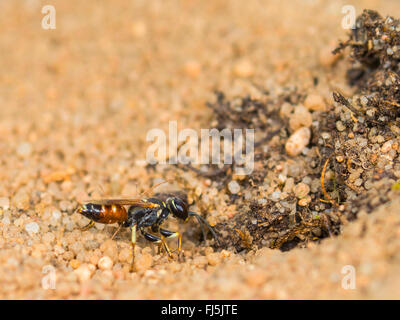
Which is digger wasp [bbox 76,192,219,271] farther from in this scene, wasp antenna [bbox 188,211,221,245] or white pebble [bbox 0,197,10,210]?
white pebble [bbox 0,197,10,210]

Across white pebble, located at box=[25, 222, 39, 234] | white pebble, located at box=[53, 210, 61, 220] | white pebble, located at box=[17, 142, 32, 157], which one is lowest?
white pebble, located at box=[25, 222, 39, 234]

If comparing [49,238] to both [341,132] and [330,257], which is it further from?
[341,132]

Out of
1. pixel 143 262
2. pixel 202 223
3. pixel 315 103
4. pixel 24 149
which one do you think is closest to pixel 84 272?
pixel 143 262

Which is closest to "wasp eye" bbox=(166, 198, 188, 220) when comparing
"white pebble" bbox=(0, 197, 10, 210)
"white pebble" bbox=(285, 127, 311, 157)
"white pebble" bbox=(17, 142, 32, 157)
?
"white pebble" bbox=(285, 127, 311, 157)

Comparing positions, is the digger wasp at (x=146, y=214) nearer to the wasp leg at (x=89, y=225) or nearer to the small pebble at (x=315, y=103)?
the wasp leg at (x=89, y=225)

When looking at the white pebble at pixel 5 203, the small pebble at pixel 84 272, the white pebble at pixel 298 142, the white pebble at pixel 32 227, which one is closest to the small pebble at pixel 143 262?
the small pebble at pixel 84 272
